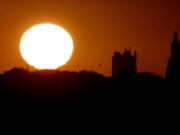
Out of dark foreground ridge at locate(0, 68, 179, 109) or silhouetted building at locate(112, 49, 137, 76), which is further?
silhouetted building at locate(112, 49, 137, 76)

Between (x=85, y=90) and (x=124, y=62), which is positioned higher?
(x=124, y=62)

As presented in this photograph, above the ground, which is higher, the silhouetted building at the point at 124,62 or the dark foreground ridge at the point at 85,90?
the silhouetted building at the point at 124,62

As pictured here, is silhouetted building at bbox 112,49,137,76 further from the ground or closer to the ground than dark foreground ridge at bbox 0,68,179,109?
further from the ground

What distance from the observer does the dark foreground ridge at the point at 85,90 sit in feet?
208

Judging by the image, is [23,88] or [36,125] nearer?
[36,125]

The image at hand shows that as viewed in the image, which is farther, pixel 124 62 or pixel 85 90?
pixel 124 62

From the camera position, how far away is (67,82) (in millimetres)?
72875

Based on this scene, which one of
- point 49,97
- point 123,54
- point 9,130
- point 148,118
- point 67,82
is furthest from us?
point 123,54

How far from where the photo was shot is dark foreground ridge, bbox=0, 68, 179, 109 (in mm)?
63281

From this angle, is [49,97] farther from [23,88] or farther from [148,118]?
[148,118]

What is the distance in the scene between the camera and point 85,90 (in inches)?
A: 2721

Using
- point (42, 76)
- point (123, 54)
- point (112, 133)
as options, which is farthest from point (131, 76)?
point (123, 54)

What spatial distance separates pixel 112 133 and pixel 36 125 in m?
8.81

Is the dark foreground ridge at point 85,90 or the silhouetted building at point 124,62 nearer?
the dark foreground ridge at point 85,90
